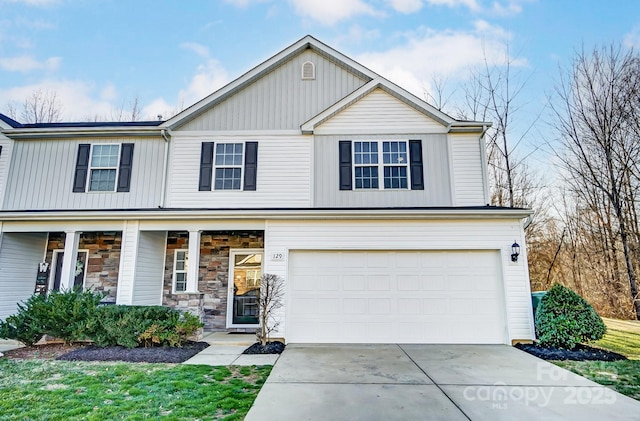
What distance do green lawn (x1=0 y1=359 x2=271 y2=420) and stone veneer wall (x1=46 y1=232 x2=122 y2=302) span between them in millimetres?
3417

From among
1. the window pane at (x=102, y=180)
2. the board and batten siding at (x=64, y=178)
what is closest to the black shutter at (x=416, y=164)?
the board and batten siding at (x=64, y=178)

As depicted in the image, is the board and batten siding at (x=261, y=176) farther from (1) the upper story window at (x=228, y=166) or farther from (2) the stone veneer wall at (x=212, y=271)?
(2) the stone veneer wall at (x=212, y=271)

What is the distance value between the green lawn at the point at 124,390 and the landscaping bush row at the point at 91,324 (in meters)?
1.03

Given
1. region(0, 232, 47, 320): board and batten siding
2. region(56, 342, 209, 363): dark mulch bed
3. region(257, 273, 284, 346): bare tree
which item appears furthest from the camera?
region(0, 232, 47, 320): board and batten siding

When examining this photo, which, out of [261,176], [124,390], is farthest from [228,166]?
[124,390]

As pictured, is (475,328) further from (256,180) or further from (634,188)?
(634,188)

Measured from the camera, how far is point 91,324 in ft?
23.3

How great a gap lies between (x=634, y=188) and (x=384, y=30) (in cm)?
1145

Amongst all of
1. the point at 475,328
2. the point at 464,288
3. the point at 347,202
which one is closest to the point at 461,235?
the point at 464,288

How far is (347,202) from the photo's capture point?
29.8 ft

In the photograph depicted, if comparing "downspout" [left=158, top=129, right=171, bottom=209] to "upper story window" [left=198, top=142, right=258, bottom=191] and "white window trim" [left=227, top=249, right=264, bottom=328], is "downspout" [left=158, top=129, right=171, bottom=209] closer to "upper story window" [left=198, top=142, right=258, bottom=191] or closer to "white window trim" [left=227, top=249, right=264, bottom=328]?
"upper story window" [left=198, top=142, right=258, bottom=191]

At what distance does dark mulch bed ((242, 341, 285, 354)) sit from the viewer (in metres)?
6.94

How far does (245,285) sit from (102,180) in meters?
4.93

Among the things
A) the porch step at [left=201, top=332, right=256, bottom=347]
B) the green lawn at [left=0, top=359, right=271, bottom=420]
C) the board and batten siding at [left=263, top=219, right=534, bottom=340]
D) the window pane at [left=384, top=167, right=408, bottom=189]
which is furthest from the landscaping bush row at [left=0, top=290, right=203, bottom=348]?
the window pane at [left=384, top=167, right=408, bottom=189]
